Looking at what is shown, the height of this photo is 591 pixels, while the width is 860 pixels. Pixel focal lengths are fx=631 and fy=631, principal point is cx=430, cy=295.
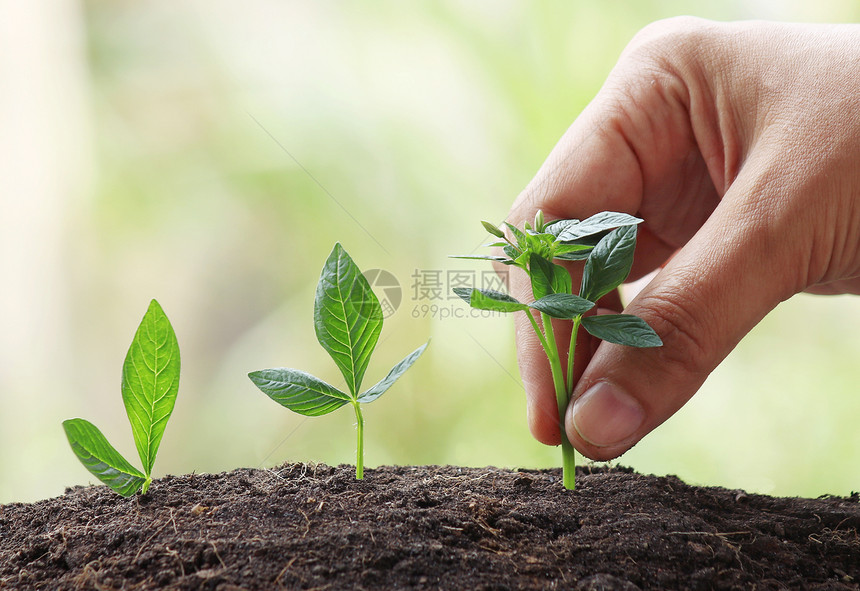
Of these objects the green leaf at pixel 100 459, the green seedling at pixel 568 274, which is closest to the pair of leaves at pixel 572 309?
the green seedling at pixel 568 274

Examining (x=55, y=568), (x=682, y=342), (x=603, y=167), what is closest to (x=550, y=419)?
(x=682, y=342)

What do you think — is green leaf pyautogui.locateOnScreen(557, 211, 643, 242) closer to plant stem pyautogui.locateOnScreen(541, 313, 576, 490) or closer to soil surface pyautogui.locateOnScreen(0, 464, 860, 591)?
plant stem pyautogui.locateOnScreen(541, 313, 576, 490)

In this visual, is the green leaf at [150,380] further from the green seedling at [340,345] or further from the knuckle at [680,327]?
the knuckle at [680,327]

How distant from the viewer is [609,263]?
86 centimetres

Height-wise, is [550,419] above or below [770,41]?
below

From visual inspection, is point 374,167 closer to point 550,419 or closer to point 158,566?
point 550,419

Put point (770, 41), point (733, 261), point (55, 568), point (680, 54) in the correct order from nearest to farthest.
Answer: point (55, 568)
point (733, 261)
point (770, 41)
point (680, 54)

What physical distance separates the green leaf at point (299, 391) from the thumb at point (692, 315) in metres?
0.36

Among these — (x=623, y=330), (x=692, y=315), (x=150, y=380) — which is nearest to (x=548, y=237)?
(x=623, y=330)

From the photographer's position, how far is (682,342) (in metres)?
0.95

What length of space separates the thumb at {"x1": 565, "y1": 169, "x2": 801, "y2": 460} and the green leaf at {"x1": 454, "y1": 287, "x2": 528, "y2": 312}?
22 centimetres

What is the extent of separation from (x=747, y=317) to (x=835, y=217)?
0.65 feet

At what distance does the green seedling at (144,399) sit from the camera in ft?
2.97

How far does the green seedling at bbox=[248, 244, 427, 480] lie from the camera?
0.92 meters
